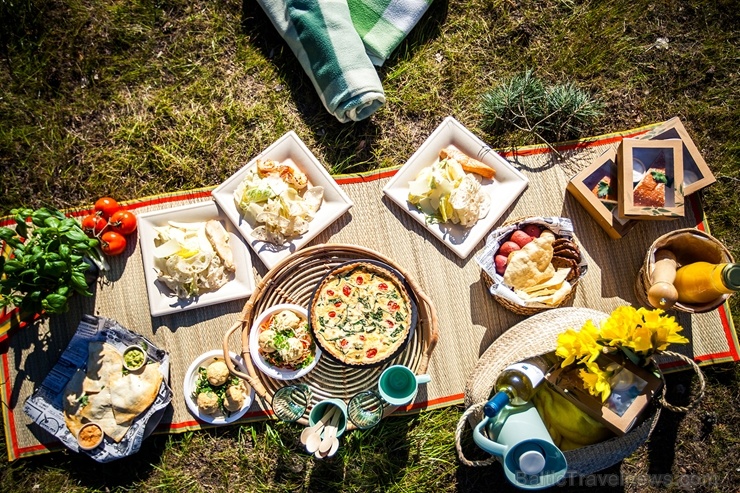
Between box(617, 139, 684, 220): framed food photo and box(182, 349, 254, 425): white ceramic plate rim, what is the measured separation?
240 centimetres

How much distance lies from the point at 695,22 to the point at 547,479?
322 cm

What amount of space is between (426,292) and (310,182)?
3.24ft

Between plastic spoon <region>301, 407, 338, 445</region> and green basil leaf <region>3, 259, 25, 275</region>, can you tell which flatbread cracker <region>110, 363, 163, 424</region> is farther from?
plastic spoon <region>301, 407, 338, 445</region>

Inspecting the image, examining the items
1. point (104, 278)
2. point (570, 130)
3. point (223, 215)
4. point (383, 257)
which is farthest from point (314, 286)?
point (570, 130)

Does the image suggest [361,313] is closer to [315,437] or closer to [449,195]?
[315,437]

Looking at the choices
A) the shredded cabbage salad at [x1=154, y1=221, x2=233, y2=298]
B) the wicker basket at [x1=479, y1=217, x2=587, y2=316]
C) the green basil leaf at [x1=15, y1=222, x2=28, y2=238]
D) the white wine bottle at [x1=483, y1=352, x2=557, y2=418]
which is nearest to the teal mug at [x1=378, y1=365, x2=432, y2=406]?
the white wine bottle at [x1=483, y1=352, x2=557, y2=418]

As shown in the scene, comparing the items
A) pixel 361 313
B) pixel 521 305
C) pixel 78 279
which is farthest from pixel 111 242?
pixel 521 305

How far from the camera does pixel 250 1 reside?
3.40m

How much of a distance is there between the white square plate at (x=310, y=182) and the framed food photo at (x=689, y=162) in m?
1.97

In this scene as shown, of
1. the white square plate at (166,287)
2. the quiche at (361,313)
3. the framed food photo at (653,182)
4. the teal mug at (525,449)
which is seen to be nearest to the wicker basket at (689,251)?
the framed food photo at (653,182)

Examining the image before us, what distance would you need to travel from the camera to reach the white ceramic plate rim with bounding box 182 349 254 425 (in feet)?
9.78

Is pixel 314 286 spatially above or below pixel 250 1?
below

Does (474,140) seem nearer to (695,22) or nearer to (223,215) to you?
(223,215)

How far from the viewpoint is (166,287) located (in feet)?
9.97
